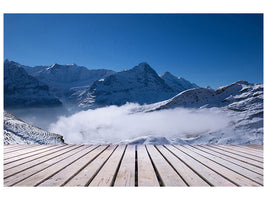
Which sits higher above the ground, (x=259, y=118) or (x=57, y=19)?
(x=57, y=19)

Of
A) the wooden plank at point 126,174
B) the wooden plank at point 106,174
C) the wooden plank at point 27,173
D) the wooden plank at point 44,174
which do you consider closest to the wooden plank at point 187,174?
the wooden plank at point 126,174

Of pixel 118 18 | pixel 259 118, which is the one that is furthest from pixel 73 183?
pixel 259 118

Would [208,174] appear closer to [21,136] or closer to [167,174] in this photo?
[167,174]

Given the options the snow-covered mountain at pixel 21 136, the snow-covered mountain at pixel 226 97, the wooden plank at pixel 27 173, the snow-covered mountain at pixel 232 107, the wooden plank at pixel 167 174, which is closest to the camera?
the wooden plank at pixel 167 174

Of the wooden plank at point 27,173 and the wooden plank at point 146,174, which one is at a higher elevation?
the wooden plank at point 146,174

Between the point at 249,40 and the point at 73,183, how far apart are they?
21.5 feet

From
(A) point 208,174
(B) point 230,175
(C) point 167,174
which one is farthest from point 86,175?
(B) point 230,175

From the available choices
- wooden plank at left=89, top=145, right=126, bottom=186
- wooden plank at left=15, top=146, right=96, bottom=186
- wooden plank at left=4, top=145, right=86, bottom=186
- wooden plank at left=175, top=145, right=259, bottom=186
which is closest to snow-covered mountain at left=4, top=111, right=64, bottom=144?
wooden plank at left=4, top=145, right=86, bottom=186

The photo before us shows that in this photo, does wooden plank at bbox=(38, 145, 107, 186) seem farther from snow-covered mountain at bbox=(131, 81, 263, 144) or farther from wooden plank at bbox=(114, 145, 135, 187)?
snow-covered mountain at bbox=(131, 81, 263, 144)

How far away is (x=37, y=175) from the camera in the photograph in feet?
6.64

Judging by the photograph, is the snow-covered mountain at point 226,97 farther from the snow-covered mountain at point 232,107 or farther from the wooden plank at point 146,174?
the wooden plank at point 146,174
